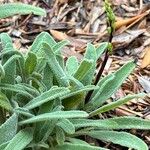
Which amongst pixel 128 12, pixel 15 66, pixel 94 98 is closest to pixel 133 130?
pixel 94 98

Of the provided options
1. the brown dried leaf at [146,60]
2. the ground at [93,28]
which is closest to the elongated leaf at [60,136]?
the ground at [93,28]

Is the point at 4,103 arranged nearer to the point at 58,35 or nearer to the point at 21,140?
the point at 21,140

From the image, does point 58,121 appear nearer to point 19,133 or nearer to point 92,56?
point 19,133

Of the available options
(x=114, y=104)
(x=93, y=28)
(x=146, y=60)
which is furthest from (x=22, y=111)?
(x=93, y=28)

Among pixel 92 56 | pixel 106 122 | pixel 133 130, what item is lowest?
pixel 133 130

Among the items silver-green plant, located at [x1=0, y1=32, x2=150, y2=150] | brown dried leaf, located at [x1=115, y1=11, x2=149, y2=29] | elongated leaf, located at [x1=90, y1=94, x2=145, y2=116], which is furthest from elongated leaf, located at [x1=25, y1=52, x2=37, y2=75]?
brown dried leaf, located at [x1=115, y1=11, x2=149, y2=29]

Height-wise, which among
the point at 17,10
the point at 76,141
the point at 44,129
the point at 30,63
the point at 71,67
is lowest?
the point at 76,141

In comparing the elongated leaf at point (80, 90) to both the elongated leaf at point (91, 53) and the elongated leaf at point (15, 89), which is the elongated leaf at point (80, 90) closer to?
the elongated leaf at point (15, 89)

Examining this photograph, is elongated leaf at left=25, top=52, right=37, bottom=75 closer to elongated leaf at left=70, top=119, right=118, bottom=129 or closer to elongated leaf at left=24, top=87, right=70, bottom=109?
elongated leaf at left=24, top=87, right=70, bottom=109
